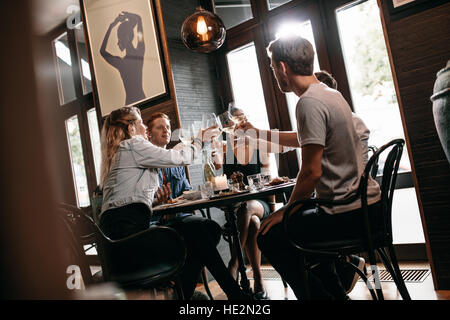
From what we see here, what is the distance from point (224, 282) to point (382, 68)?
2.11 meters

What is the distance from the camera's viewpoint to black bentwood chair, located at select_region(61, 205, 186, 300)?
154 centimetres

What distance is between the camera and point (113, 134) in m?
2.06

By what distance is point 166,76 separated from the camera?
11.5 ft

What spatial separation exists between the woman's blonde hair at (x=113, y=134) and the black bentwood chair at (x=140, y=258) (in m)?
0.50

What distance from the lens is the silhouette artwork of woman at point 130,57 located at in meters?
3.73

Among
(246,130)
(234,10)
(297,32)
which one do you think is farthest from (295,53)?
(234,10)

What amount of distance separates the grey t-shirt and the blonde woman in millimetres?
675

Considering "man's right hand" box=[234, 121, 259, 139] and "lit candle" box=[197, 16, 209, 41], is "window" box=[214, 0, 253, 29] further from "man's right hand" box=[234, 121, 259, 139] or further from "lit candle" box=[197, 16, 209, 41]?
"man's right hand" box=[234, 121, 259, 139]

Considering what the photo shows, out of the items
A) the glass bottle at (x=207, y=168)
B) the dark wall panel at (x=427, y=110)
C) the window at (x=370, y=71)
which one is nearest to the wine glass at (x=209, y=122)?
the glass bottle at (x=207, y=168)

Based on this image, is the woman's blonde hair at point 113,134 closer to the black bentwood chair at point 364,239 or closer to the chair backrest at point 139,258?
the chair backrest at point 139,258
